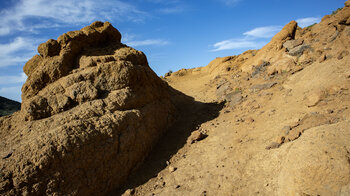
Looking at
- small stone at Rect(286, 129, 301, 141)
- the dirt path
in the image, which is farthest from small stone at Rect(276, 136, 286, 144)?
small stone at Rect(286, 129, 301, 141)

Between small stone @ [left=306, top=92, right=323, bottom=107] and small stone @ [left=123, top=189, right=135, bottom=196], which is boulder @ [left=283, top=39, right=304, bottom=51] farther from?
small stone @ [left=123, top=189, right=135, bottom=196]

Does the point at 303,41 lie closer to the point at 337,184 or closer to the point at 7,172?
the point at 337,184

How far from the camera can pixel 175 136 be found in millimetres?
6719

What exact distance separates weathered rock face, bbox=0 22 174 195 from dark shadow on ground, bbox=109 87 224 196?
26cm

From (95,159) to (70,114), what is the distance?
1325 millimetres

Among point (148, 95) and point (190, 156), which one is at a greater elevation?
point (148, 95)

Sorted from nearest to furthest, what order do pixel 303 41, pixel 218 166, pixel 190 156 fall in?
pixel 218 166, pixel 190 156, pixel 303 41

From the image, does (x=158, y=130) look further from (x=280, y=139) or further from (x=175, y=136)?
(x=280, y=139)

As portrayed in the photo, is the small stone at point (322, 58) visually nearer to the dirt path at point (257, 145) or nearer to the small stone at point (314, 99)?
the dirt path at point (257, 145)

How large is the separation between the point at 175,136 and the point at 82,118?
294 cm

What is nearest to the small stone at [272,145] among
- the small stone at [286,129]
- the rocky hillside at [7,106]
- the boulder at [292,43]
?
the small stone at [286,129]

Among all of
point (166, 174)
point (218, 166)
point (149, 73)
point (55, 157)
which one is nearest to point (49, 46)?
point (149, 73)

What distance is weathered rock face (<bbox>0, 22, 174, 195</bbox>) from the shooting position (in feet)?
12.7

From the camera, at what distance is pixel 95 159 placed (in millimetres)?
4406
